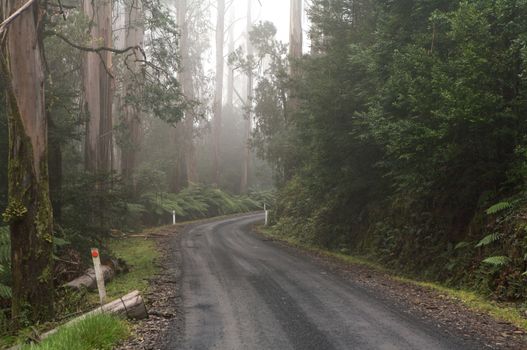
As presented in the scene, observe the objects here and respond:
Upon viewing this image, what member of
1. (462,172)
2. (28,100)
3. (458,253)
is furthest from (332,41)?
(28,100)

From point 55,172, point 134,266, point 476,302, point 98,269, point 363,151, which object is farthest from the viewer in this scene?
point 363,151

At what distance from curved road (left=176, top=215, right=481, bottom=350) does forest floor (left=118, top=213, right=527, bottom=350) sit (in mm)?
164

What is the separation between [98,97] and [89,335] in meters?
15.1

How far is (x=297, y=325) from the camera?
6.47 meters

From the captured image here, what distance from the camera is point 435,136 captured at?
9195mm

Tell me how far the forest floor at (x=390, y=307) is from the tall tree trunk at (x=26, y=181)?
67.2 inches

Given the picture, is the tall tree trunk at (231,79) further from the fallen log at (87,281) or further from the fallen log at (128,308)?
the fallen log at (128,308)

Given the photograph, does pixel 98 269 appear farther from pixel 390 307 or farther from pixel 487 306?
pixel 487 306

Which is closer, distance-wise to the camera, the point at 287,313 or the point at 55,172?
the point at 287,313

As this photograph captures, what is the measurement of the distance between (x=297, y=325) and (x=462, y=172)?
628 cm

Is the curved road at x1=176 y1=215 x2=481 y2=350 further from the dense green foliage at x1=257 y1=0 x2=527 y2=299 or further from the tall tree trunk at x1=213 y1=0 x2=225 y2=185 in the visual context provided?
the tall tree trunk at x1=213 y1=0 x2=225 y2=185

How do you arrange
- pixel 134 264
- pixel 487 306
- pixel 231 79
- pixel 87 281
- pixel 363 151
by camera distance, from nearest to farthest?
pixel 487 306 → pixel 87 281 → pixel 134 264 → pixel 363 151 → pixel 231 79

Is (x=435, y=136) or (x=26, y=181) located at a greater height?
(x=435, y=136)

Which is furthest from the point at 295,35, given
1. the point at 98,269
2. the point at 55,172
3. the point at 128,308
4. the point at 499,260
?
the point at 128,308
